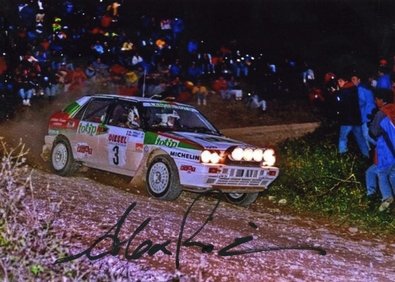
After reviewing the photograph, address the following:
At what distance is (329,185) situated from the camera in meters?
10.8

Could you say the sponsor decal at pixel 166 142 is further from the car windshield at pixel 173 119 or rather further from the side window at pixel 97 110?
the side window at pixel 97 110

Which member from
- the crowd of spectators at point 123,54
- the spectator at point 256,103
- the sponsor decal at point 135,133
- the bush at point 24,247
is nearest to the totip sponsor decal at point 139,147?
the sponsor decal at point 135,133

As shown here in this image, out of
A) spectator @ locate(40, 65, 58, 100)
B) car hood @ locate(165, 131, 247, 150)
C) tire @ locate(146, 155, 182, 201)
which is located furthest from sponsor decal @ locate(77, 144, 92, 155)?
spectator @ locate(40, 65, 58, 100)

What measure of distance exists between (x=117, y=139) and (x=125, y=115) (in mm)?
410

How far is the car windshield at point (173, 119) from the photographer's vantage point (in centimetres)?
985

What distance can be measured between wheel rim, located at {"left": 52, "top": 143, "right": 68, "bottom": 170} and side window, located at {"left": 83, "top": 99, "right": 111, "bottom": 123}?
635mm

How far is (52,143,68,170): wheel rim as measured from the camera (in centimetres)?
1083

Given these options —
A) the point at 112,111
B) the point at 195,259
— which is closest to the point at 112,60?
the point at 112,111

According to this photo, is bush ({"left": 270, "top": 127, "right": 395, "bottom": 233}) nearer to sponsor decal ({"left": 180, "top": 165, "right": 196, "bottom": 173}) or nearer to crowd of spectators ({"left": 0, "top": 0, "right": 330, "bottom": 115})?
sponsor decal ({"left": 180, "top": 165, "right": 196, "bottom": 173})

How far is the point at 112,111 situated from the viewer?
10.4 meters

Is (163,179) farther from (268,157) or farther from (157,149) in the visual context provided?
(268,157)

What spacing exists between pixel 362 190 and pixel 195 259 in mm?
4876

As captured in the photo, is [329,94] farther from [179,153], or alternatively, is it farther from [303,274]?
[303,274]
